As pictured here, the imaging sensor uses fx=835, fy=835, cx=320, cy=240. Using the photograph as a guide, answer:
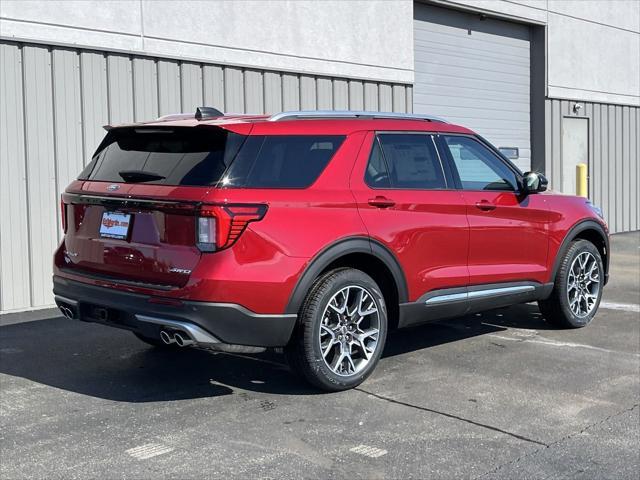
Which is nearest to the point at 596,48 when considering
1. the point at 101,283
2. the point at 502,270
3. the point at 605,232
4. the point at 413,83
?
the point at 413,83

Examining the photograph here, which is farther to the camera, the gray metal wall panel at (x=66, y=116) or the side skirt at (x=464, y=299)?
the gray metal wall panel at (x=66, y=116)

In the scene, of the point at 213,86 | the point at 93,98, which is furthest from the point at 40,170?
the point at 213,86

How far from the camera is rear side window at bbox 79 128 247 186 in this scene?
4.99 meters

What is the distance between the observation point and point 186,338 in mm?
4797

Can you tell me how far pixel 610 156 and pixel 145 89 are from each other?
10.8 meters

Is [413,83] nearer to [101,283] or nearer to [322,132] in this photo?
[322,132]

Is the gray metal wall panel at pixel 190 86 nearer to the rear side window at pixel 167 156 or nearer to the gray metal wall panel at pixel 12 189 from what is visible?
the gray metal wall panel at pixel 12 189

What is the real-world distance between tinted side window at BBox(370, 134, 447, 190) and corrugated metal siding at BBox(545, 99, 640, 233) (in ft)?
32.3

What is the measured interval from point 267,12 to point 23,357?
581cm

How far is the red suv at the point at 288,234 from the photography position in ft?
15.9

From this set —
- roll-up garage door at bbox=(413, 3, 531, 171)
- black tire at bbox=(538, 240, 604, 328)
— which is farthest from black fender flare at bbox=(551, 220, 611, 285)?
roll-up garage door at bbox=(413, 3, 531, 171)

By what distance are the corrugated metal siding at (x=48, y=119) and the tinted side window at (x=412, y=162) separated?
4.24m

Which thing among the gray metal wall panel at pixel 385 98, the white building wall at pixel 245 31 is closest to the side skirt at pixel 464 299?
the white building wall at pixel 245 31

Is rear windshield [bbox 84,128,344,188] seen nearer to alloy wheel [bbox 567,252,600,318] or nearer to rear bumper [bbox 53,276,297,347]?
rear bumper [bbox 53,276,297,347]
